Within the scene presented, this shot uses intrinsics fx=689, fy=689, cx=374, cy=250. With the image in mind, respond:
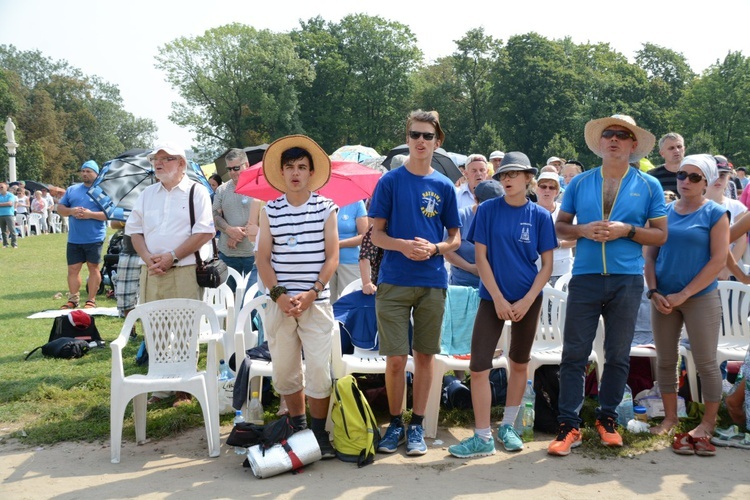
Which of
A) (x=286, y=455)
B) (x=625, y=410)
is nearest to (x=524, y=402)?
(x=625, y=410)

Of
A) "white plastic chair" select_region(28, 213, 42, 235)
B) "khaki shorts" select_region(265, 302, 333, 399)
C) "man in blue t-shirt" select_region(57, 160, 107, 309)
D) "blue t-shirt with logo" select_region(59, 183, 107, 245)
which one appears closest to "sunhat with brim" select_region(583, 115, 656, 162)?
"khaki shorts" select_region(265, 302, 333, 399)

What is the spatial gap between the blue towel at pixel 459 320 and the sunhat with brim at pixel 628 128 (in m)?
1.49

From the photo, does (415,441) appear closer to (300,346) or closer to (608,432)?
(300,346)

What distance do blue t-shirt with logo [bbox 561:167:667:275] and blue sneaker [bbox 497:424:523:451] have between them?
111cm

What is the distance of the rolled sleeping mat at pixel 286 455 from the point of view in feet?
13.1

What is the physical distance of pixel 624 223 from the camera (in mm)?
4305

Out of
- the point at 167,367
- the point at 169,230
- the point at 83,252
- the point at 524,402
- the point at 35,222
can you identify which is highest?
the point at 35,222

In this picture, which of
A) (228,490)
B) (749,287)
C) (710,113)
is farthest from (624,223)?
(710,113)

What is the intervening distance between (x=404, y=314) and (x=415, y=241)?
0.48 metres

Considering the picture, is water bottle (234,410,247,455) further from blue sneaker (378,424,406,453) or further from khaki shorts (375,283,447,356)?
khaki shorts (375,283,447,356)

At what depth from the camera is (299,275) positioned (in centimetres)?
428

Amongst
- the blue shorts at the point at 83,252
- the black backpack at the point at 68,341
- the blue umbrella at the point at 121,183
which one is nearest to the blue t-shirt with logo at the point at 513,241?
the blue umbrella at the point at 121,183

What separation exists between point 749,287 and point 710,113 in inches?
1905

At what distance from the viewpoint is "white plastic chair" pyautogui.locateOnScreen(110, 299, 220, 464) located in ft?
14.3
